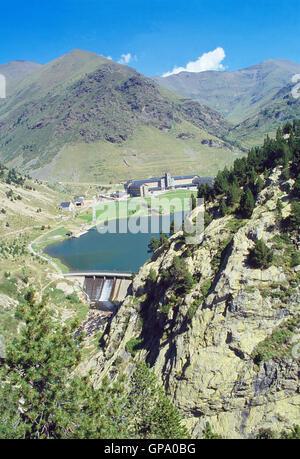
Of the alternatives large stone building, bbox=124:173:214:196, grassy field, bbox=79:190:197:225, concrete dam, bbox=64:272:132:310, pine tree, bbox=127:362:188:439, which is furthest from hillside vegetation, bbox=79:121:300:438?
large stone building, bbox=124:173:214:196

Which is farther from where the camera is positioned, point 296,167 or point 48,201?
point 48,201

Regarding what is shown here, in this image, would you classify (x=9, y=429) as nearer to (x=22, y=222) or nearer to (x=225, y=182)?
(x=225, y=182)

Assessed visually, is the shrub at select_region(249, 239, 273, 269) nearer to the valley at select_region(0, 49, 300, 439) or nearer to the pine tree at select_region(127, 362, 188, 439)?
the valley at select_region(0, 49, 300, 439)

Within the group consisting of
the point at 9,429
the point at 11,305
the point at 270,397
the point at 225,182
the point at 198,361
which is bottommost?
the point at 11,305

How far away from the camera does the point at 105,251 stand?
80750mm

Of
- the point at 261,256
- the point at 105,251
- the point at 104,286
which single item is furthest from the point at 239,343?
the point at 105,251

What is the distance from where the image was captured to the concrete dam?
182 ft

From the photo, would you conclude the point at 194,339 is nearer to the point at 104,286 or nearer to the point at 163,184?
the point at 104,286

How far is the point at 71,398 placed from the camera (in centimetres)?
1296

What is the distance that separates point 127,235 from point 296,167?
67.7 meters

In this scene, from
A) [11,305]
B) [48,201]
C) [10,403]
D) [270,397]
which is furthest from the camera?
[48,201]

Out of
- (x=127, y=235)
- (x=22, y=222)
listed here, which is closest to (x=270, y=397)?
(x=127, y=235)

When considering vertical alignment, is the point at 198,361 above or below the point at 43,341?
below

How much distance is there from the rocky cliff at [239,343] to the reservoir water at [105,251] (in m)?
41.4
